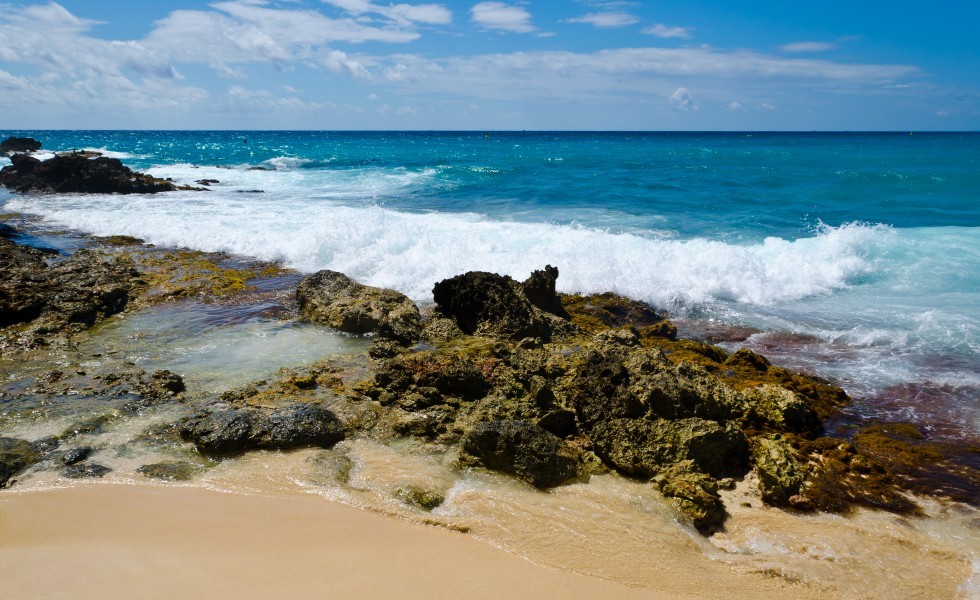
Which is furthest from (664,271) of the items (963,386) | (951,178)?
(951,178)

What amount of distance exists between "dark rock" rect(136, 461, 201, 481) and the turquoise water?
6329 mm

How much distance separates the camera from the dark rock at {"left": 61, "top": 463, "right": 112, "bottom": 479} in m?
5.14

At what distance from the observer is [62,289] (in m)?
9.74

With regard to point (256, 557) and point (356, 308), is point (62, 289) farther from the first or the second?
point (256, 557)

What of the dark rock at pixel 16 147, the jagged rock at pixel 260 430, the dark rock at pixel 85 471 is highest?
the dark rock at pixel 16 147

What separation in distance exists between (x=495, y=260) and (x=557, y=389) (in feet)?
23.6

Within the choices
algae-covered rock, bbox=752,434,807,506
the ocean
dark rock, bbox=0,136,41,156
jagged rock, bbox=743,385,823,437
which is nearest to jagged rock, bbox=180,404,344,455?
the ocean

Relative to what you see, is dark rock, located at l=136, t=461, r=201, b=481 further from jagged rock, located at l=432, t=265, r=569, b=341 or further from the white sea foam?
the white sea foam

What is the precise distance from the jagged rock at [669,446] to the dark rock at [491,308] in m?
2.99

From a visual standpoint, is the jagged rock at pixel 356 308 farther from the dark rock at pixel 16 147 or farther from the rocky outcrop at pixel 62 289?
the dark rock at pixel 16 147

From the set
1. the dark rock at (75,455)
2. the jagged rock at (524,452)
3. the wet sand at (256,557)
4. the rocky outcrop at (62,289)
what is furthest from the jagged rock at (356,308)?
the wet sand at (256,557)

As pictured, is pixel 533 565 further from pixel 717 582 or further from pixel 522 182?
pixel 522 182

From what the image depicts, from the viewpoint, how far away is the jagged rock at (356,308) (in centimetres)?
880

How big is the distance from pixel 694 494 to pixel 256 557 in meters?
3.34
